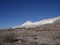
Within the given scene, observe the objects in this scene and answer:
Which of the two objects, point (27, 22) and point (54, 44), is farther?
point (27, 22)

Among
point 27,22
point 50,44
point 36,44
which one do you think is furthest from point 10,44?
point 27,22

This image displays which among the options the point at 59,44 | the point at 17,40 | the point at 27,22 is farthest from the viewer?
the point at 27,22

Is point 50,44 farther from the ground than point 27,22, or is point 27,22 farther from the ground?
point 27,22

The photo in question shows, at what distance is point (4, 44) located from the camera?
440 inches

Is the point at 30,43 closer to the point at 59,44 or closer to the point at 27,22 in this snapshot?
the point at 59,44

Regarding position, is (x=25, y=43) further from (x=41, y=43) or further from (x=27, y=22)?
(x=27, y=22)

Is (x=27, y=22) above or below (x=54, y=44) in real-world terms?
above

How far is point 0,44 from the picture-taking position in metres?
11.3

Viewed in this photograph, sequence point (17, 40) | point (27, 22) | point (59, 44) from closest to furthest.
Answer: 1. point (59, 44)
2. point (17, 40)
3. point (27, 22)

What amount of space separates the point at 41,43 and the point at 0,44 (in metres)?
3.48

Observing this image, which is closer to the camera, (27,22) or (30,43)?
(30,43)

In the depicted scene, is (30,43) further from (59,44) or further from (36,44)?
(59,44)

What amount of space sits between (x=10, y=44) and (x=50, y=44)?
3287mm

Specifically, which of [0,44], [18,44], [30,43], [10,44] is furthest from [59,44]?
[0,44]
